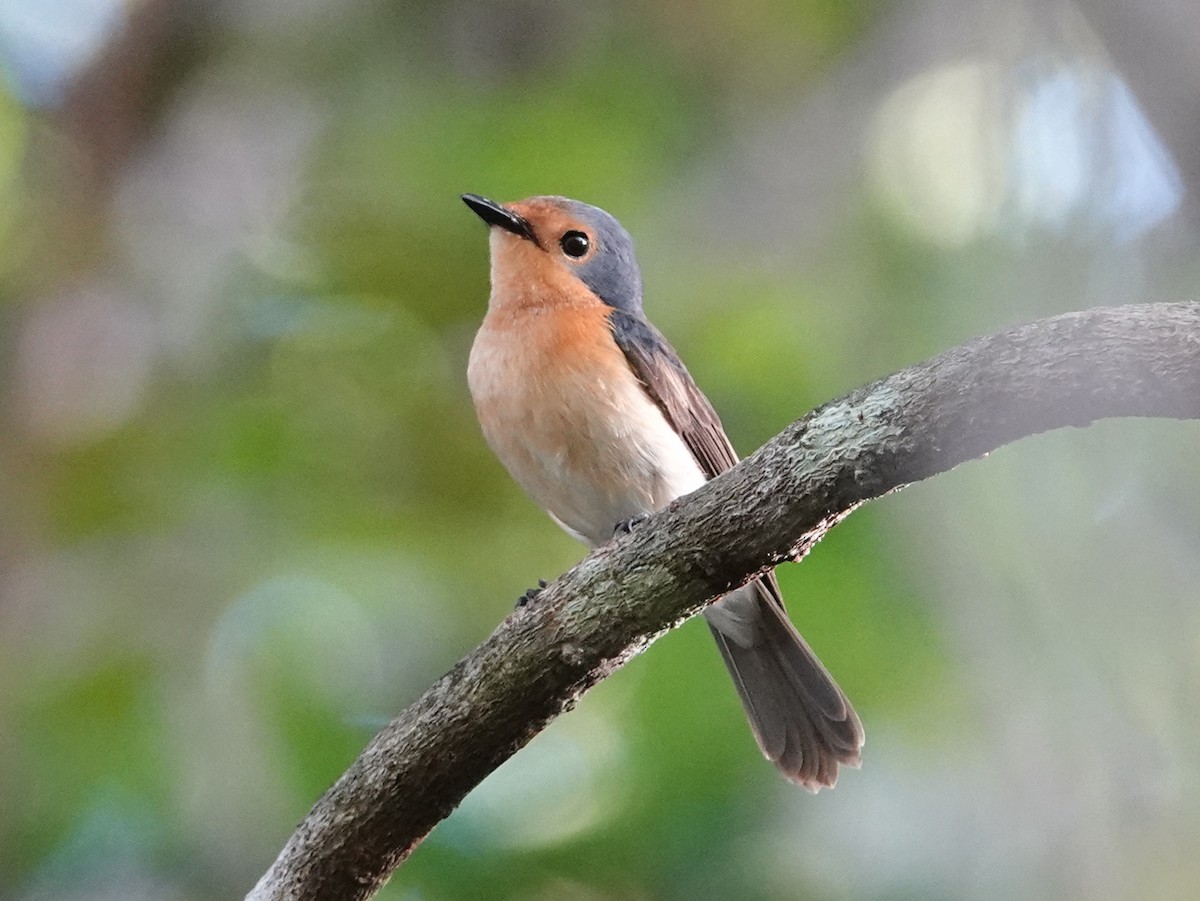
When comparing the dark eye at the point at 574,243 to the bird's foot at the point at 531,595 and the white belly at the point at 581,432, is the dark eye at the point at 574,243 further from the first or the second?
the bird's foot at the point at 531,595

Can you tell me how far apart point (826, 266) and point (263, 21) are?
218 cm

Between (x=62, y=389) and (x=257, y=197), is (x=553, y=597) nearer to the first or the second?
(x=62, y=389)

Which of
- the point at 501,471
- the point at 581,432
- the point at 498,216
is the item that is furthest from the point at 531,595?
the point at 498,216

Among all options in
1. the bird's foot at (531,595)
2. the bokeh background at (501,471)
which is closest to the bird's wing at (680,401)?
the bokeh background at (501,471)

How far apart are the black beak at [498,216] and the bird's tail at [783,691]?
4.49 feet

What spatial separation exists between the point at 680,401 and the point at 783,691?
35.0 inches

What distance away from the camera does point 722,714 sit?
4012 mm

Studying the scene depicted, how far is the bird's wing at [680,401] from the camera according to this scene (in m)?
4.10

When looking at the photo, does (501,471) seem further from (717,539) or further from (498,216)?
(717,539)

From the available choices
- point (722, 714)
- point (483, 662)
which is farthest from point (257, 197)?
point (483, 662)

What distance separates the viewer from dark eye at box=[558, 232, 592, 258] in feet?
15.0

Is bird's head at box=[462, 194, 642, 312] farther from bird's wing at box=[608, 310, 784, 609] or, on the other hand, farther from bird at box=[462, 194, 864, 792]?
bird's wing at box=[608, 310, 784, 609]

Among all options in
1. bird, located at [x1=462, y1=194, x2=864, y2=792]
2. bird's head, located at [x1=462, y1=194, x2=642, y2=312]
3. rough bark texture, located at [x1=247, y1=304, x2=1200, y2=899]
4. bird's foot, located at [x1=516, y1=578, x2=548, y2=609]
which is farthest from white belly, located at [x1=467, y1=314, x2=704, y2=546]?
rough bark texture, located at [x1=247, y1=304, x2=1200, y2=899]

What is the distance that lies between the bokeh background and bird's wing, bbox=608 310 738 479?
0.98 ft
